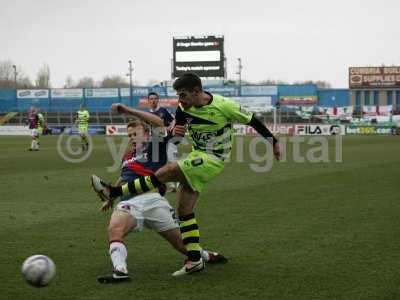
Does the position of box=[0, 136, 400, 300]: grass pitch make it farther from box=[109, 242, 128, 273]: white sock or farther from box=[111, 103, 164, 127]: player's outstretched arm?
box=[111, 103, 164, 127]: player's outstretched arm

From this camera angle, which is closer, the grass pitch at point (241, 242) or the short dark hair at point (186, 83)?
the grass pitch at point (241, 242)

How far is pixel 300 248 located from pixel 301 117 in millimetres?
53665

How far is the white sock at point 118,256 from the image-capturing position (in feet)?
21.3

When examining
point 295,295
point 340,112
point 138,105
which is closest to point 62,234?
point 295,295

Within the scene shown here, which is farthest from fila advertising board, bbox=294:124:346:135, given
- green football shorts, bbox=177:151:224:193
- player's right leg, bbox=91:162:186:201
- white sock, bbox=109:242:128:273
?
white sock, bbox=109:242:128:273

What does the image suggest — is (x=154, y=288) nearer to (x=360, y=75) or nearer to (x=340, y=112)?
(x=340, y=112)

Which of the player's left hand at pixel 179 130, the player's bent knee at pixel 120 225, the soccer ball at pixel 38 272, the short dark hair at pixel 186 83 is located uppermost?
the short dark hair at pixel 186 83

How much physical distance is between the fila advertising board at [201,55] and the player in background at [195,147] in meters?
51.4

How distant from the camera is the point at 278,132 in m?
55.9

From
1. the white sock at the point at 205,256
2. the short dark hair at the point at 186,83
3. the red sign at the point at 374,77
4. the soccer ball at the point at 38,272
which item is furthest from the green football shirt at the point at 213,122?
the red sign at the point at 374,77

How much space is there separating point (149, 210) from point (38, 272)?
1.25m

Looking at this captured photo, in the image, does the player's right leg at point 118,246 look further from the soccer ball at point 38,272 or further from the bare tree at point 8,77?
the bare tree at point 8,77

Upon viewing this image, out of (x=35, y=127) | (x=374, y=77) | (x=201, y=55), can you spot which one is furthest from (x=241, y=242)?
(x=374, y=77)

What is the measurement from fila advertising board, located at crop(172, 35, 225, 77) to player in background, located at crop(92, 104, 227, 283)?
51500 millimetres
